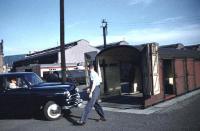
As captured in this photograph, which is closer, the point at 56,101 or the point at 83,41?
the point at 56,101

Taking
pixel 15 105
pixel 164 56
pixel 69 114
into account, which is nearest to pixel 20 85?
pixel 15 105

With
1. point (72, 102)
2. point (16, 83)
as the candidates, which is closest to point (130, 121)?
point (72, 102)

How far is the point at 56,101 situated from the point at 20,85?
1807 mm

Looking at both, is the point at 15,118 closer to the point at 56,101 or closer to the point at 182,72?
the point at 56,101

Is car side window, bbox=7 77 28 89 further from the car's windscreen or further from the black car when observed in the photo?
the car's windscreen

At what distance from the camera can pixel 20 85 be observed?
1063 centimetres

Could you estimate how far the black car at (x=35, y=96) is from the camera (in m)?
10.1

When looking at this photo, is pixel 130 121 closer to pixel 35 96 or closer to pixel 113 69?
pixel 35 96

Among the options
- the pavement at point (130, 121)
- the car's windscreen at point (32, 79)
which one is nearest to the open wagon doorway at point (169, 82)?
the pavement at point (130, 121)

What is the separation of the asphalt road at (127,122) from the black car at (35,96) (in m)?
0.50

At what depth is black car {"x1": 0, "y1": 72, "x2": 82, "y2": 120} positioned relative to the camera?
33.0ft

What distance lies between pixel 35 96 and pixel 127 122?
13.0ft

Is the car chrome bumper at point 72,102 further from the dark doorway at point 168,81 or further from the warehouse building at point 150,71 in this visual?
the dark doorway at point 168,81

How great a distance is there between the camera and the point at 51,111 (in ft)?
33.2
